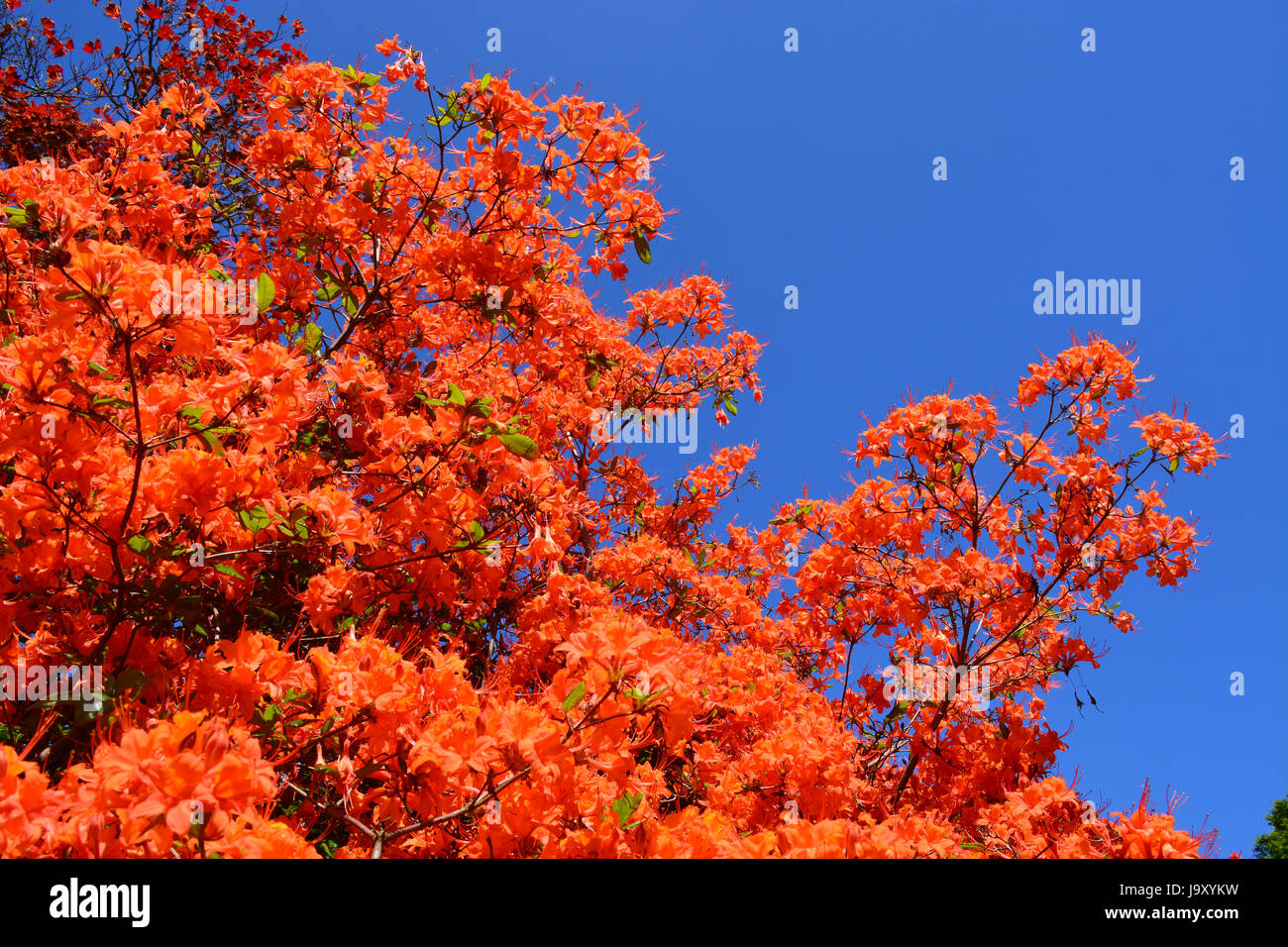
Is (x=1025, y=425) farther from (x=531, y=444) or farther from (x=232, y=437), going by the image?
(x=232, y=437)

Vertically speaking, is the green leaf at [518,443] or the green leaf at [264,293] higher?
the green leaf at [264,293]

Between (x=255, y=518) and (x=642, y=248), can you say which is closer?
(x=255, y=518)

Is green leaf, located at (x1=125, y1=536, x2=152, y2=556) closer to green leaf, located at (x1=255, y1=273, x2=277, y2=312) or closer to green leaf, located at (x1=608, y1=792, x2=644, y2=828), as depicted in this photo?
green leaf, located at (x1=255, y1=273, x2=277, y2=312)

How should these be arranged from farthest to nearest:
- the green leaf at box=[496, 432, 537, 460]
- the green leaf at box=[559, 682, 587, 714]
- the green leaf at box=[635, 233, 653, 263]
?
1. the green leaf at box=[635, 233, 653, 263]
2. the green leaf at box=[496, 432, 537, 460]
3. the green leaf at box=[559, 682, 587, 714]

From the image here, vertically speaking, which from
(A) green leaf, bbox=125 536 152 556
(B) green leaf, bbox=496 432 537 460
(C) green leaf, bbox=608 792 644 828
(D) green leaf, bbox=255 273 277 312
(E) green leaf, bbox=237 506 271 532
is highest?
(D) green leaf, bbox=255 273 277 312

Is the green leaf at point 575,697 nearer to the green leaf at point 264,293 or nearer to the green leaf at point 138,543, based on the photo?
the green leaf at point 138,543

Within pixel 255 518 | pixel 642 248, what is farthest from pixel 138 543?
pixel 642 248

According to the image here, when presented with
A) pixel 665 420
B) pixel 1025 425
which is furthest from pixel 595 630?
pixel 665 420

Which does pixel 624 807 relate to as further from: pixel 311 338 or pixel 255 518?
pixel 311 338

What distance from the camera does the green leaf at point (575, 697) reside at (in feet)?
6.19

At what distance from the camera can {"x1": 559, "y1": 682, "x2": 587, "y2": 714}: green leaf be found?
1887 millimetres

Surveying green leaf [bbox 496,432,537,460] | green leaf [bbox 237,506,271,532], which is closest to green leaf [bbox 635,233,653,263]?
green leaf [bbox 496,432,537,460]

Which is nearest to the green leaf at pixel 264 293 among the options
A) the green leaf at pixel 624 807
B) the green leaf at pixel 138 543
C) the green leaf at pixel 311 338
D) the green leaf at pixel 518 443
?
the green leaf at pixel 311 338

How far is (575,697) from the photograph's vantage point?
1.89 metres
